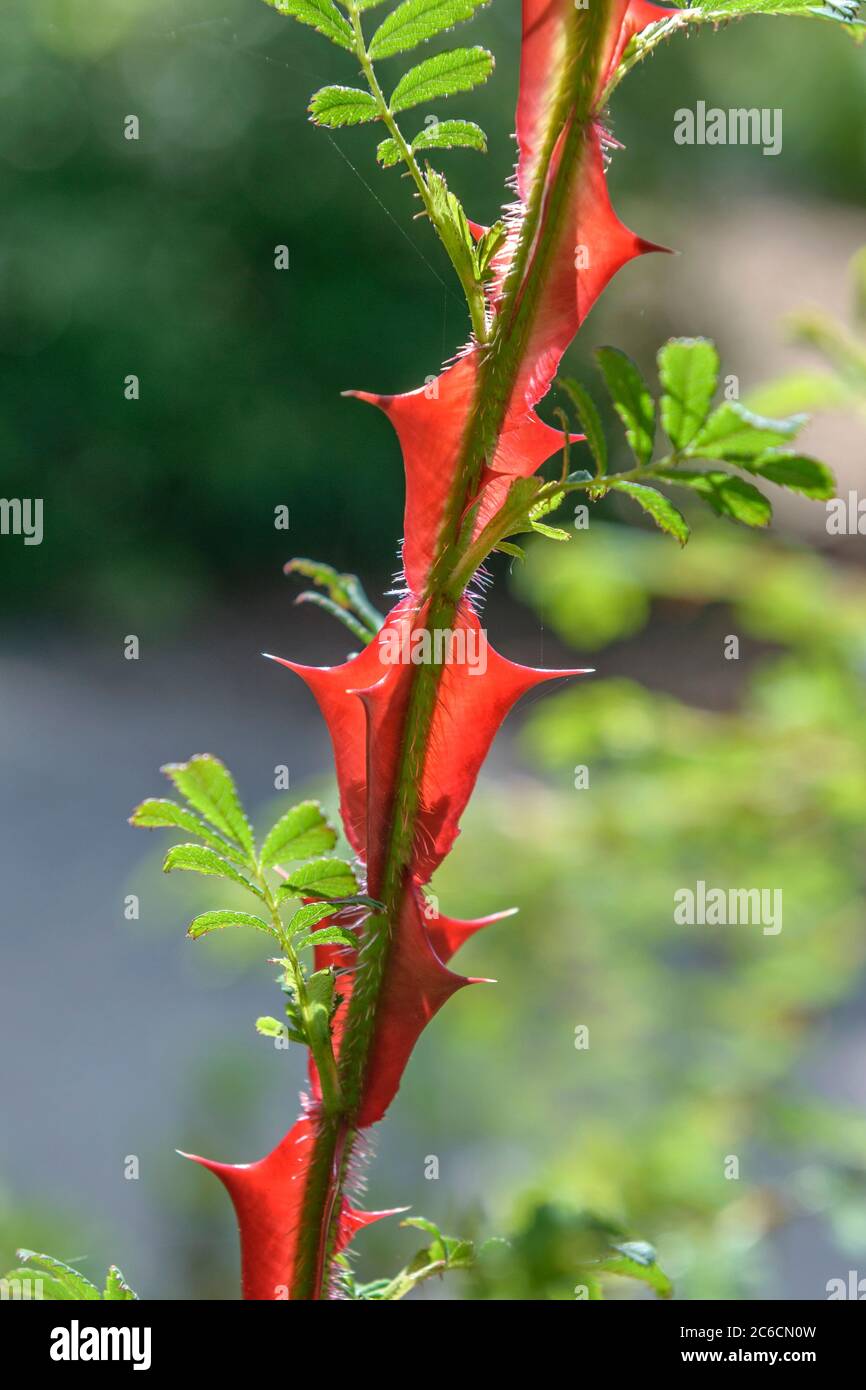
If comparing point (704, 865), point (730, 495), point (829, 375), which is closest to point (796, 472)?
point (730, 495)

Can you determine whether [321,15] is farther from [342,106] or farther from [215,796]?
[215,796]

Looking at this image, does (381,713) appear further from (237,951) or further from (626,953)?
(626,953)

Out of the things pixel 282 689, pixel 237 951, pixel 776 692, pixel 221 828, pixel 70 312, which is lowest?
pixel 221 828

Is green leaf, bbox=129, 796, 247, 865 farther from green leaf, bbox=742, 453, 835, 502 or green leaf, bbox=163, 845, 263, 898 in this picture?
green leaf, bbox=742, 453, 835, 502

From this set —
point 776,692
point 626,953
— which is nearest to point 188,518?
point 626,953

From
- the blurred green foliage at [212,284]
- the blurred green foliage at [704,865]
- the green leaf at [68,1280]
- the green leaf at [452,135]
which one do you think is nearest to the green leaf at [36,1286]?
the green leaf at [68,1280]
